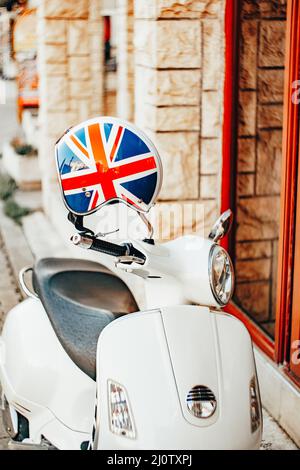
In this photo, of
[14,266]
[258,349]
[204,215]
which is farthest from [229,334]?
[14,266]

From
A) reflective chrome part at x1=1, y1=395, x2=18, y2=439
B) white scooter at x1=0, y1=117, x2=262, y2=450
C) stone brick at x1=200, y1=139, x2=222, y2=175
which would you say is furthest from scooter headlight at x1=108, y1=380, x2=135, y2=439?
stone brick at x1=200, y1=139, x2=222, y2=175

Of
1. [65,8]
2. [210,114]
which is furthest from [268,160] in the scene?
[65,8]

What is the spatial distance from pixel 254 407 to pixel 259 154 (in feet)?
7.48

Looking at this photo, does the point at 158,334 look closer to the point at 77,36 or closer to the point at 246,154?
the point at 246,154

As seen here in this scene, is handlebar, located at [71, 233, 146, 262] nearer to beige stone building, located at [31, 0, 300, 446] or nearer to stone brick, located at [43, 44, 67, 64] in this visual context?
beige stone building, located at [31, 0, 300, 446]

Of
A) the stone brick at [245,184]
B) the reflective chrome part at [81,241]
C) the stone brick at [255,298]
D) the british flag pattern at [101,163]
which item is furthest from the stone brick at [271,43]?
the reflective chrome part at [81,241]

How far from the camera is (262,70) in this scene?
436cm

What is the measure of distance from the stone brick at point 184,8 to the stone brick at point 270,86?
433mm

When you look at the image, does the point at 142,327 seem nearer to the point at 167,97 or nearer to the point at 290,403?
the point at 290,403

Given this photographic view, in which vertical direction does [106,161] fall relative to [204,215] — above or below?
above

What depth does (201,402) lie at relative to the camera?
231 centimetres

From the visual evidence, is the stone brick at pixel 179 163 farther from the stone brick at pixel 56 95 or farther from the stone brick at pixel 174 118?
the stone brick at pixel 56 95

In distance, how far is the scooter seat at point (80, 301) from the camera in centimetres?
288

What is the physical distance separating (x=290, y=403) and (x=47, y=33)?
16.0 ft
